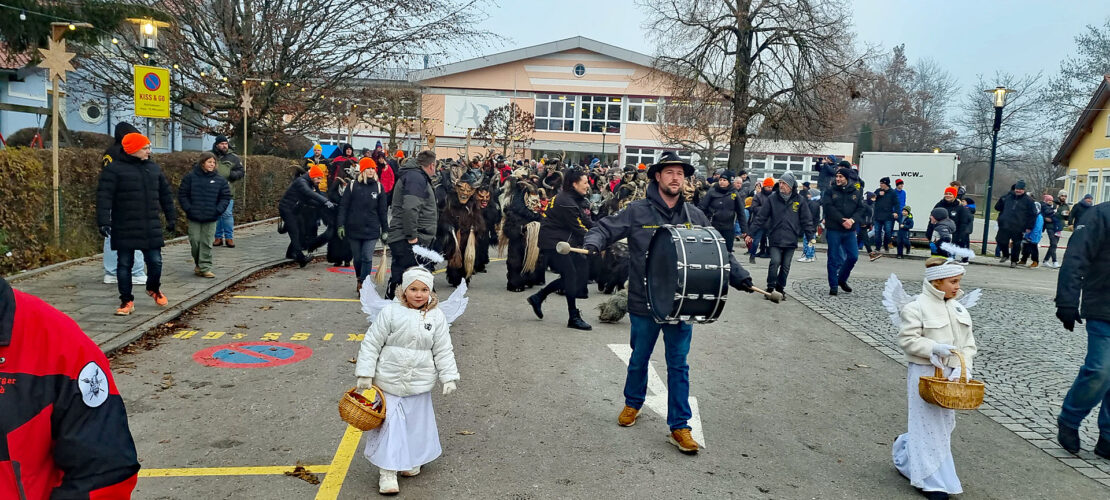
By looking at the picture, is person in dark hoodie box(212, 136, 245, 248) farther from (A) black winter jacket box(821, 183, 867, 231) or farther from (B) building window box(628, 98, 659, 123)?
(B) building window box(628, 98, 659, 123)

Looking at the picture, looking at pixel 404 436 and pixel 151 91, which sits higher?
pixel 151 91

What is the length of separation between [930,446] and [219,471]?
421cm

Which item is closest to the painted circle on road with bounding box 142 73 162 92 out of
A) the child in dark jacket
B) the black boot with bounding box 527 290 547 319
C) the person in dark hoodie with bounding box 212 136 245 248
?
the person in dark hoodie with bounding box 212 136 245 248

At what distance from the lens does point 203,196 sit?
37.4ft

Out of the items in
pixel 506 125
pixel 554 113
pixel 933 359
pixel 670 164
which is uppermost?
pixel 554 113

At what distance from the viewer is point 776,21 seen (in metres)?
29.6

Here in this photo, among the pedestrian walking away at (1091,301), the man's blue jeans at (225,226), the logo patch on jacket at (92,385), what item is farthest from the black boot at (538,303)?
the logo patch on jacket at (92,385)

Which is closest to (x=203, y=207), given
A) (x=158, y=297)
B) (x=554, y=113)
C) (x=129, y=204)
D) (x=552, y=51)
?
(x=158, y=297)

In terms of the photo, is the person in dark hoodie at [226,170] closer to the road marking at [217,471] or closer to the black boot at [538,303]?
the black boot at [538,303]

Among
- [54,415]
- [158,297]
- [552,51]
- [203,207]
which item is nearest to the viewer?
[54,415]

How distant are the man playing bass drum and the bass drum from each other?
0.29 meters

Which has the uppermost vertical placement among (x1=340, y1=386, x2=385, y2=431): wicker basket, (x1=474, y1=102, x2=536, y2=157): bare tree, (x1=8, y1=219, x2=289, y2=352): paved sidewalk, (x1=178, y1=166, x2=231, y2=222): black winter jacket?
(x1=474, y1=102, x2=536, y2=157): bare tree

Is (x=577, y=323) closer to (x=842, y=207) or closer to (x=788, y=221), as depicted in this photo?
(x=788, y=221)

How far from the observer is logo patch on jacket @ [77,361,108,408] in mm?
2207
